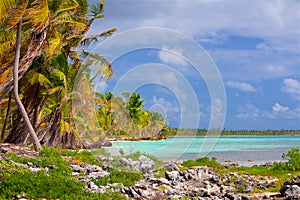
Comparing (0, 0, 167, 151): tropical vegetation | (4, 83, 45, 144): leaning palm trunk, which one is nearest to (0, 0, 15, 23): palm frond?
(0, 0, 167, 151): tropical vegetation

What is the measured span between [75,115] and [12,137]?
784 centimetres

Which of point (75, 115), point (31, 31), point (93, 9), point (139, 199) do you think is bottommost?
point (139, 199)

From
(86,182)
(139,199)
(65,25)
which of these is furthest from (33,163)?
(65,25)

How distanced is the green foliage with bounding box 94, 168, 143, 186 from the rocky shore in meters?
0.17

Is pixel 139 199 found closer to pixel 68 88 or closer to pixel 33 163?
pixel 33 163

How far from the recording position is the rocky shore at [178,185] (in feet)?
38.1

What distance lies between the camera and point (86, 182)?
11.5 metres

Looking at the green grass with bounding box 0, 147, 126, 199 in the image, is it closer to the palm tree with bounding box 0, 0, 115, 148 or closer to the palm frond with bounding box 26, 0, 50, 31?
the palm tree with bounding box 0, 0, 115, 148

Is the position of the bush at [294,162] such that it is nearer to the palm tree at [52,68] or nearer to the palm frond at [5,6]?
the palm tree at [52,68]

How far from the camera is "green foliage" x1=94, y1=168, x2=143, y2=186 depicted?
12284 millimetres

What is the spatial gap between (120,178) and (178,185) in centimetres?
205

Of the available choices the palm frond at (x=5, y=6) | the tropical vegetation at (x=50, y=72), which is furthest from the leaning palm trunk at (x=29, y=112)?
the palm frond at (x=5, y=6)

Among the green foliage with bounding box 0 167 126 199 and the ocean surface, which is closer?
the green foliage with bounding box 0 167 126 199

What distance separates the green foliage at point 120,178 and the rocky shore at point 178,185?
172 mm
